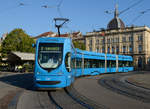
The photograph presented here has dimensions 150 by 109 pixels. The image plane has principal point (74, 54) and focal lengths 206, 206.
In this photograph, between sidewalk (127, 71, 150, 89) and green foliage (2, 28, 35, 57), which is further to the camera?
green foliage (2, 28, 35, 57)

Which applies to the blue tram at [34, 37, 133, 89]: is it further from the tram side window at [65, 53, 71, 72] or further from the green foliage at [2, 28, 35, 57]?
the green foliage at [2, 28, 35, 57]

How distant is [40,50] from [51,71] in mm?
1362

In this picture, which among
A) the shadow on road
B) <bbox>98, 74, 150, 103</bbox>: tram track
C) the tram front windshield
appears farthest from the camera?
the shadow on road

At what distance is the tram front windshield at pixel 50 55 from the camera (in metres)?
11.0

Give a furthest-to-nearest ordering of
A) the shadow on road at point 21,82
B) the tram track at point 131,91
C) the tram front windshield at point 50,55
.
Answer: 1. the shadow on road at point 21,82
2. the tram front windshield at point 50,55
3. the tram track at point 131,91

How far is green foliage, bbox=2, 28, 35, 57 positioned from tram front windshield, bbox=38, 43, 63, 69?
4447 cm

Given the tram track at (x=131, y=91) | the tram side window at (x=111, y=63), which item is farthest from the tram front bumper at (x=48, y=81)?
the tram side window at (x=111, y=63)

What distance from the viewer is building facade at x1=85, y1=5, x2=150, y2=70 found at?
66.3m

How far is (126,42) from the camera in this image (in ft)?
233

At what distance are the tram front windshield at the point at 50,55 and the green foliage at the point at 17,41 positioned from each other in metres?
44.5

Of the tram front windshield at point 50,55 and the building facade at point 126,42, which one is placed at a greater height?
the building facade at point 126,42

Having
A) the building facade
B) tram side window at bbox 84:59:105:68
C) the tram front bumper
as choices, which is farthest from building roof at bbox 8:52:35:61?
the building facade

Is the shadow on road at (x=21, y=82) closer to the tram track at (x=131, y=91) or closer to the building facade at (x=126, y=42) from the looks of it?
the tram track at (x=131, y=91)

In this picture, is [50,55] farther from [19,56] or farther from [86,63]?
[19,56]
